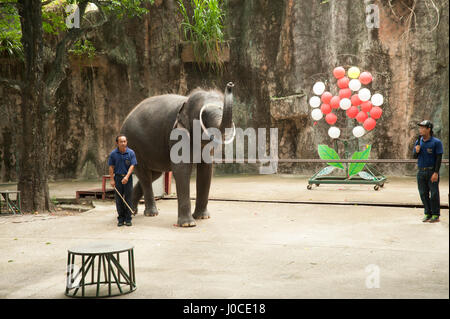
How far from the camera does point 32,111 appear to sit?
834cm

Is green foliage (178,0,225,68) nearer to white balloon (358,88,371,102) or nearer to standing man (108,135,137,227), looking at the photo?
white balloon (358,88,371,102)

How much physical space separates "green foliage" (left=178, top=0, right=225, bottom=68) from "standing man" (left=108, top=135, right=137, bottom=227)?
8179mm

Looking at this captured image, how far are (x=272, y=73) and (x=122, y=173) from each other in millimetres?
9258

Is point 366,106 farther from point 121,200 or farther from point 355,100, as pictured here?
point 121,200

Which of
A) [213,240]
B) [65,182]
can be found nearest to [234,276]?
[213,240]

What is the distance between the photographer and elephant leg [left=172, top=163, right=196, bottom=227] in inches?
266

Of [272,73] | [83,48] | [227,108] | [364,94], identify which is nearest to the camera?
[227,108]

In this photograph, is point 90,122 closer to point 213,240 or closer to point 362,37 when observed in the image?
point 362,37

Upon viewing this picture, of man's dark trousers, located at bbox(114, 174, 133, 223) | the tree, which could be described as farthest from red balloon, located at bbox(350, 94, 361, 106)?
the tree

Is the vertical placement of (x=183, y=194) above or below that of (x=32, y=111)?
below

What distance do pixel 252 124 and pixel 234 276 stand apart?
38.1ft

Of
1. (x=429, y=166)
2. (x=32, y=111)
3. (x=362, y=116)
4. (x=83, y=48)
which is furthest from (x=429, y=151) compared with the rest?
(x=83, y=48)

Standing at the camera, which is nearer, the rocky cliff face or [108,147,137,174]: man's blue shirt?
[108,147,137,174]: man's blue shirt

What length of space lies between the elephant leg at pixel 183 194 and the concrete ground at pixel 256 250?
20cm
